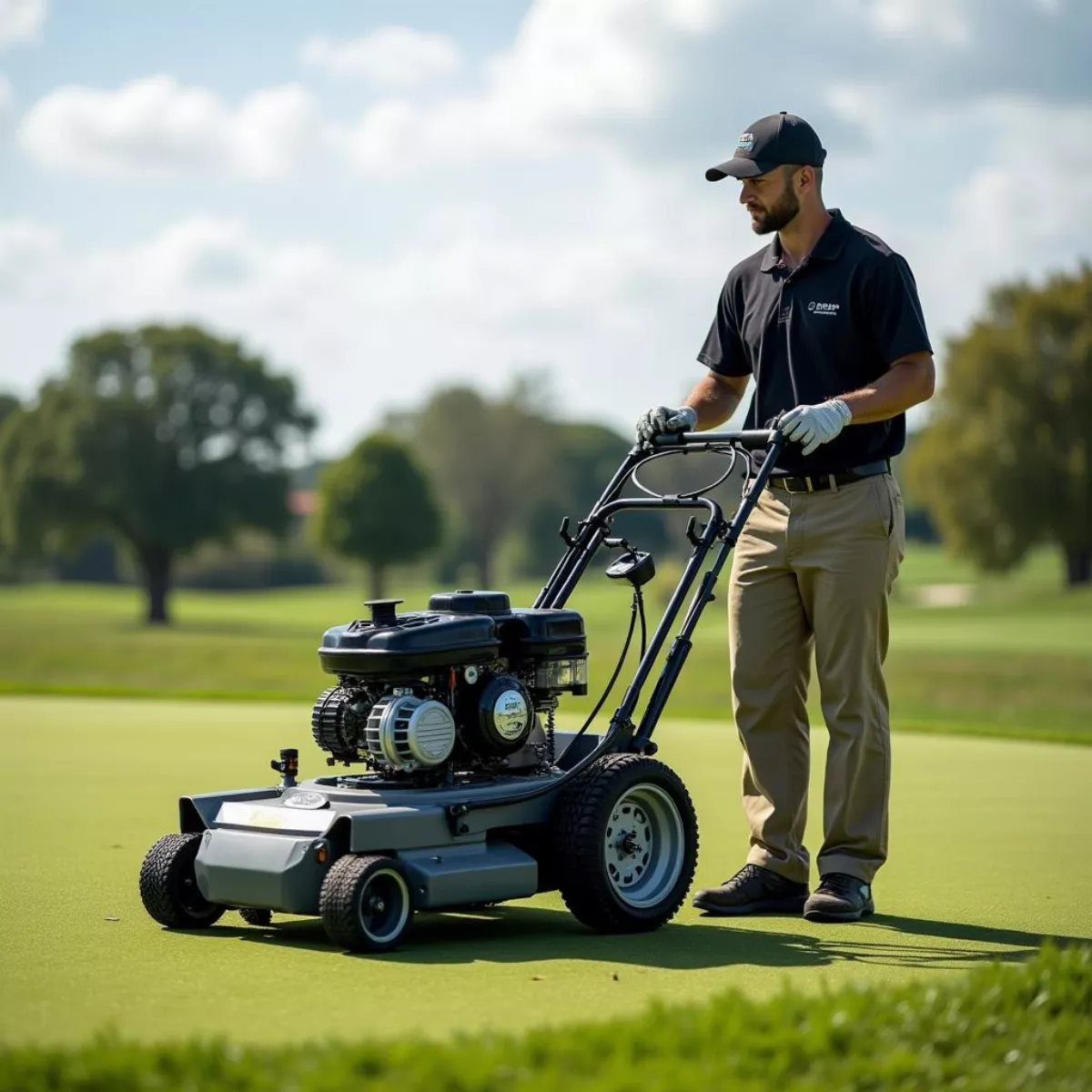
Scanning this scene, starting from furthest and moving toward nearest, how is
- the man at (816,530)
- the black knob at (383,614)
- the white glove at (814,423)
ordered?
the man at (816,530), the white glove at (814,423), the black knob at (383,614)

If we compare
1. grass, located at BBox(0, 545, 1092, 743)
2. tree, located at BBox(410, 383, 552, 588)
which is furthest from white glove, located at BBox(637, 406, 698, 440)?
tree, located at BBox(410, 383, 552, 588)

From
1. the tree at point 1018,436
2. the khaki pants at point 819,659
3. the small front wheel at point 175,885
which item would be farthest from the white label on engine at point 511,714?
the tree at point 1018,436

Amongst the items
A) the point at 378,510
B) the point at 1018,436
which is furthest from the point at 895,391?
the point at 378,510

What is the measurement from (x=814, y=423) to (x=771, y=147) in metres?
0.87

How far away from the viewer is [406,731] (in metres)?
4.75

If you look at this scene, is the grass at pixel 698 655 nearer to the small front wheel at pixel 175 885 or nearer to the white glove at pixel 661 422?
the white glove at pixel 661 422

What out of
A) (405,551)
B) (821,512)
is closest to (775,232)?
(821,512)

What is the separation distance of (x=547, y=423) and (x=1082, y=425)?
1267 inches

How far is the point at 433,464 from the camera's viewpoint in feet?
261

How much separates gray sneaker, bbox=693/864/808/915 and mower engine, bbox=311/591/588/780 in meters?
0.78

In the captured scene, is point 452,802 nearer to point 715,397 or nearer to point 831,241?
point 715,397

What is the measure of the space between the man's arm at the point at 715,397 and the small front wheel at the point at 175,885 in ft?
6.96

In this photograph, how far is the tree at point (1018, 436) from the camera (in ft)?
157

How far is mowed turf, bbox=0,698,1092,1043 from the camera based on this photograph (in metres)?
3.81
